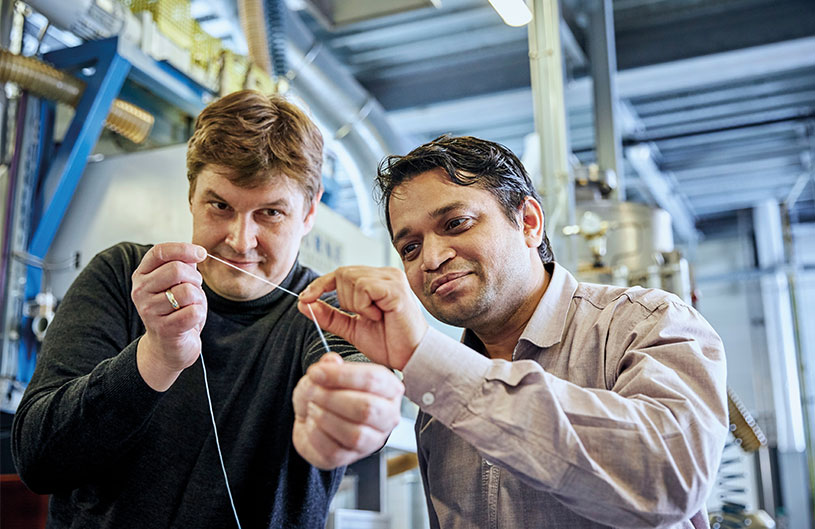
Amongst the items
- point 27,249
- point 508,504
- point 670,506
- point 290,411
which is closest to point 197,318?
point 290,411

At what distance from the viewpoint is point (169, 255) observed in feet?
3.45

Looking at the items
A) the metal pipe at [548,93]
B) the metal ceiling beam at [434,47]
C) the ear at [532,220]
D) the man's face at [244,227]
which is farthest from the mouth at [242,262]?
the metal ceiling beam at [434,47]

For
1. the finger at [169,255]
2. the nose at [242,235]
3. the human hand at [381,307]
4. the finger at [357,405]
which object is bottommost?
the finger at [357,405]

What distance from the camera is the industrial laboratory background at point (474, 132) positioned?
2.38 metres

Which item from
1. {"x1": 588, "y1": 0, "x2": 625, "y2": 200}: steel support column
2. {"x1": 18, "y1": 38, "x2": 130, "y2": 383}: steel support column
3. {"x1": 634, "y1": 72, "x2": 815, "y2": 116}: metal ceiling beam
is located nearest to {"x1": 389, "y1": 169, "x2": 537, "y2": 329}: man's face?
{"x1": 18, "y1": 38, "x2": 130, "y2": 383}: steel support column

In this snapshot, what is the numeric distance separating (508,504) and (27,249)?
1.82 m

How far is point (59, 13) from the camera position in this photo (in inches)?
98.8

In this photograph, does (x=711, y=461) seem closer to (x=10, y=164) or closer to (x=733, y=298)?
(x=10, y=164)

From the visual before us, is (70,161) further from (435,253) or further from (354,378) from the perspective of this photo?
(354,378)

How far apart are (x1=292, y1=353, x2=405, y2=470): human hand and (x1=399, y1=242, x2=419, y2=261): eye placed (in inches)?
19.5

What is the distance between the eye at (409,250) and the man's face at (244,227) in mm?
205

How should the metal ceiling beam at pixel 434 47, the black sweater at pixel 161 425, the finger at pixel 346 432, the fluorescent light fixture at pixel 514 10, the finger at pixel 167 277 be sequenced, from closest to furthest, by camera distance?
1. the finger at pixel 346 432
2. the finger at pixel 167 277
3. the black sweater at pixel 161 425
4. the fluorescent light fixture at pixel 514 10
5. the metal ceiling beam at pixel 434 47

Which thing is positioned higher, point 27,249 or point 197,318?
point 27,249

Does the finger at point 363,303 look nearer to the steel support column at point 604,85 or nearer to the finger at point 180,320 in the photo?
the finger at point 180,320
